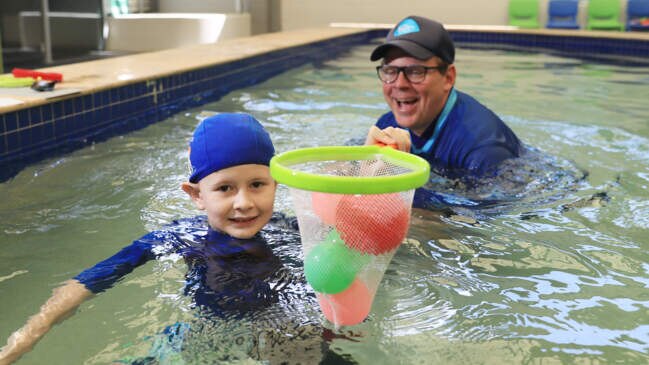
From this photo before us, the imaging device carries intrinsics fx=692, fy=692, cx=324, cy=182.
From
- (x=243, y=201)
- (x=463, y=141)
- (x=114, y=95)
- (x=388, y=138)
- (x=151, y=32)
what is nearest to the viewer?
(x=243, y=201)

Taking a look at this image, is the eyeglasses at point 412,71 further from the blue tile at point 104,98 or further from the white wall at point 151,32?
the white wall at point 151,32

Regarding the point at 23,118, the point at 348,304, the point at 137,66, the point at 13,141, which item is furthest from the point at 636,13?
the point at 348,304

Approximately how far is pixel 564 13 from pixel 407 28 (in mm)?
13338

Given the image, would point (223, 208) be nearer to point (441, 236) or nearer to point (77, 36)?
point (441, 236)

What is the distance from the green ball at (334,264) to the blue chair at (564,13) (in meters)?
15.1

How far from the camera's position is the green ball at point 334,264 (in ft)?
5.65

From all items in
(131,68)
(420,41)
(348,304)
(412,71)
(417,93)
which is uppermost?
(420,41)

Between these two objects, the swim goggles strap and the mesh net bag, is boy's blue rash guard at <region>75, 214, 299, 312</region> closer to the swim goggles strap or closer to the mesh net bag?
the mesh net bag

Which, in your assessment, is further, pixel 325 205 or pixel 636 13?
pixel 636 13

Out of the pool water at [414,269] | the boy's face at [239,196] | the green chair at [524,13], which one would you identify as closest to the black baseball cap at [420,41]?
the pool water at [414,269]

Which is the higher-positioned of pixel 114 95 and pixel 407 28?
pixel 407 28

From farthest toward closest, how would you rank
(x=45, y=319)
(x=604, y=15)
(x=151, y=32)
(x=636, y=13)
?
(x=604, y=15), (x=636, y=13), (x=151, y=32), (x=45, y=319)

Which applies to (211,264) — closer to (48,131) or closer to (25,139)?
(25,139)

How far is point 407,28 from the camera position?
3.57 metres
